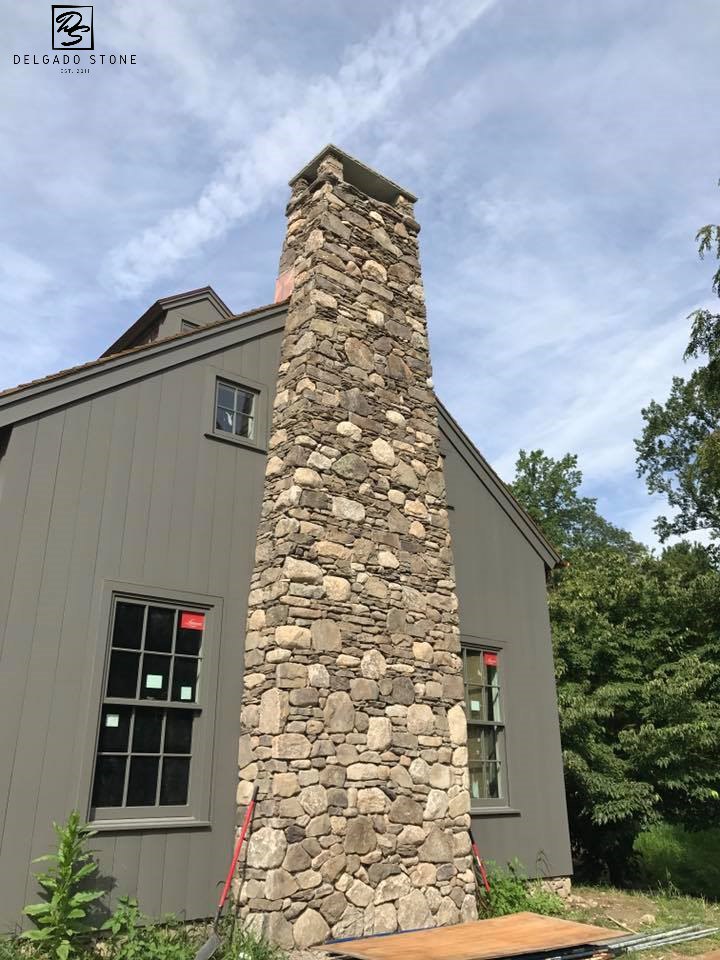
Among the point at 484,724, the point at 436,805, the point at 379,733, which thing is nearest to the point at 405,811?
the point at 436,805

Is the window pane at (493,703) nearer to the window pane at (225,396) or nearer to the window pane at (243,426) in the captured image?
the window pane at (243,426)

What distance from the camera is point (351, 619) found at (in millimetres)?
7234

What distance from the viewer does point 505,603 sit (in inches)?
394

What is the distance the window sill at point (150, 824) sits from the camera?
579 cm

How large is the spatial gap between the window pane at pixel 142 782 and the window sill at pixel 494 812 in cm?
398

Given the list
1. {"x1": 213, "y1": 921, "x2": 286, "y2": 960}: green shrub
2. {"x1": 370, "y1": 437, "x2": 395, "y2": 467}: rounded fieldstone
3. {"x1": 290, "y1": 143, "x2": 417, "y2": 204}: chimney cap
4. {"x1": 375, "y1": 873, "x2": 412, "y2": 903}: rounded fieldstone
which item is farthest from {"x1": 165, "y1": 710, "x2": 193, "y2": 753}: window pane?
{"x1": 290, "y1": 143, "x2": 417, "y2": 204}: chimney cap

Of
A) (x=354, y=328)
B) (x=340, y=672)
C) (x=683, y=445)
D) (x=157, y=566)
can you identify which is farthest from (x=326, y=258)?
(x=683, y=445)

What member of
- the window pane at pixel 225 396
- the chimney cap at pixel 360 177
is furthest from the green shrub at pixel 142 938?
the chimney cap at pixel 360 177

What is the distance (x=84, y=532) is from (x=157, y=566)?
0.73 m

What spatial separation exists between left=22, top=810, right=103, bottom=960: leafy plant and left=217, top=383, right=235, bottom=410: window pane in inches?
162

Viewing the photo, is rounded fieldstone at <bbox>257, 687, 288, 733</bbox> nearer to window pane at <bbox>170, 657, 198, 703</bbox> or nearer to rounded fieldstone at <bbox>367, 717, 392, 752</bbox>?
window pane at <bbox>170, 657, 198, 703</bbox>

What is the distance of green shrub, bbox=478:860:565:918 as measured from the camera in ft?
25.1

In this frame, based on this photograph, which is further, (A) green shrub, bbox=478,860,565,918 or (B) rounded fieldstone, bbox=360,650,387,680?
(A) green shrub, bbox=478,860,565,918

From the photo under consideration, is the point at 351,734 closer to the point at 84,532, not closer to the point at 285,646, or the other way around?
the point at 285,646
